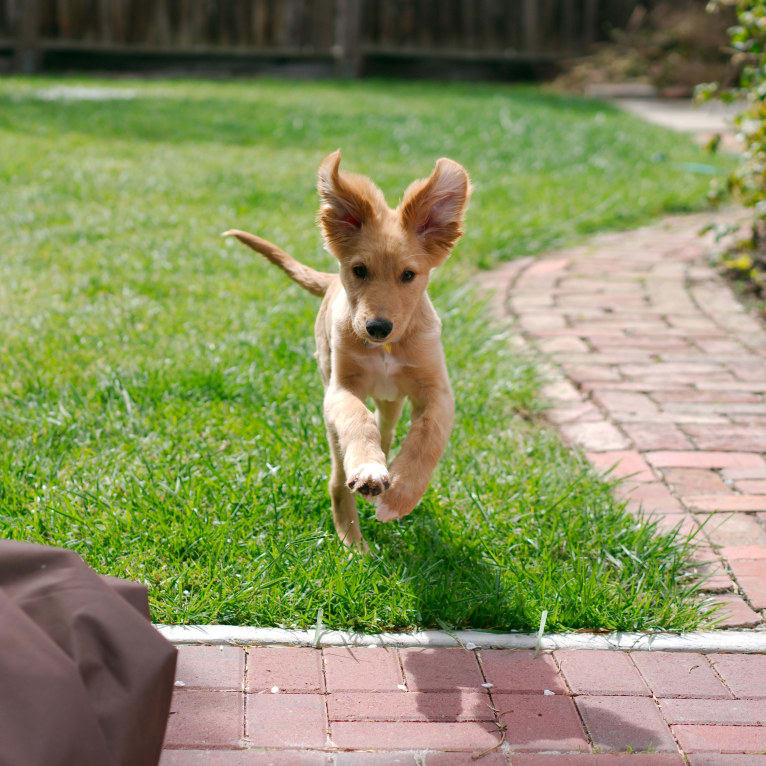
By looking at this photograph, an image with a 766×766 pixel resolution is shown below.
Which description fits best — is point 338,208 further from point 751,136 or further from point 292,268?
point 751,136

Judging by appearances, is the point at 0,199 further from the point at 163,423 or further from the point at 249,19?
the point at 249,19

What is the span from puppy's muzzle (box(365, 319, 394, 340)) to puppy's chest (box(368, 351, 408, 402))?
250 mm

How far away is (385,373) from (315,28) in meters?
16.8

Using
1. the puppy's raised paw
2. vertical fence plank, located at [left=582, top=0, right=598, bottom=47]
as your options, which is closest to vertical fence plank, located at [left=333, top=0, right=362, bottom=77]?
vertical fence plank, located at [left=582, top=0, right=598, bottom=47]

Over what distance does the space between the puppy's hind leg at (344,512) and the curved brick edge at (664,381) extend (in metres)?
1.06

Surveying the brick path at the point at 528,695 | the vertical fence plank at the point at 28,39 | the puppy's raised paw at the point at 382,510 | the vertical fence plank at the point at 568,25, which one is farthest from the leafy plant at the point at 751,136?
the vertical fence plank at the point at 28,39

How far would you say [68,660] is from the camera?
183 cm

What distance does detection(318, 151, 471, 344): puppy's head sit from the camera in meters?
2.96

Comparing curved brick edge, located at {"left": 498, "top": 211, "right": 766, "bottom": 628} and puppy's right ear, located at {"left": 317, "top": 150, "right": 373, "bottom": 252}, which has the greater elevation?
puppy's right ear, located at {"left": 317, "top": 150, "right": 373, "bottom": 252}

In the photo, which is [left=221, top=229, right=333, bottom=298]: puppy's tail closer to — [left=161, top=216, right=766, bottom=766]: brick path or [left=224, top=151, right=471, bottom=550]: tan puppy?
[left=224, top=151, right=471, bottom=550]: tan puppy

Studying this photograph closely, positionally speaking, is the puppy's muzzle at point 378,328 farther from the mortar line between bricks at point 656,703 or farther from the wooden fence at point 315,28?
the wooden fence at point 315,28

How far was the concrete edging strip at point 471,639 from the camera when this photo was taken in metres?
2.88

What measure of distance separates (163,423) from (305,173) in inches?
218

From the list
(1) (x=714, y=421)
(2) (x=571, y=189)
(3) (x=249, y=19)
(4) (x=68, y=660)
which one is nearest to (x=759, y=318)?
(1) (x=714, y=421)
